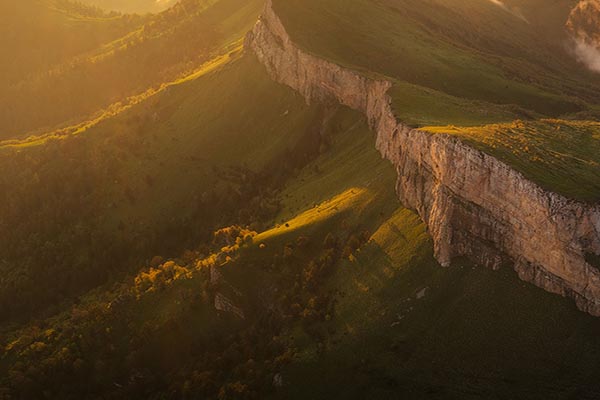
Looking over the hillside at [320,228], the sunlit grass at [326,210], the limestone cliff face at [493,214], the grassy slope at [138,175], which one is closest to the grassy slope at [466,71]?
the hillside at [320,228]

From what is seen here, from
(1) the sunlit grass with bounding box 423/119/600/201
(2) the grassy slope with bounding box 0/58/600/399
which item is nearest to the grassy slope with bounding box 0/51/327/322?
(2) the grassy slope with bounding box 0/58/600/399

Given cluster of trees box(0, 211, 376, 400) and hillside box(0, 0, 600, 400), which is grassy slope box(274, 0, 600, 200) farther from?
cluster of trees box(0, 211, 376, 400)

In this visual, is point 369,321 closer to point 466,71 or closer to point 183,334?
point 183,334

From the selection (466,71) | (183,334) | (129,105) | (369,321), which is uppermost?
(129,105)

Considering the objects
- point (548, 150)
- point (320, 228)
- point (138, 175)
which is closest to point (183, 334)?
point (320, 228)

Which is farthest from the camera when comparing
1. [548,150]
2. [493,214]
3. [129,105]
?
[129,105]

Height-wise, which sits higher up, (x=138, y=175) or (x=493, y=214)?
(x=138, y=175)
